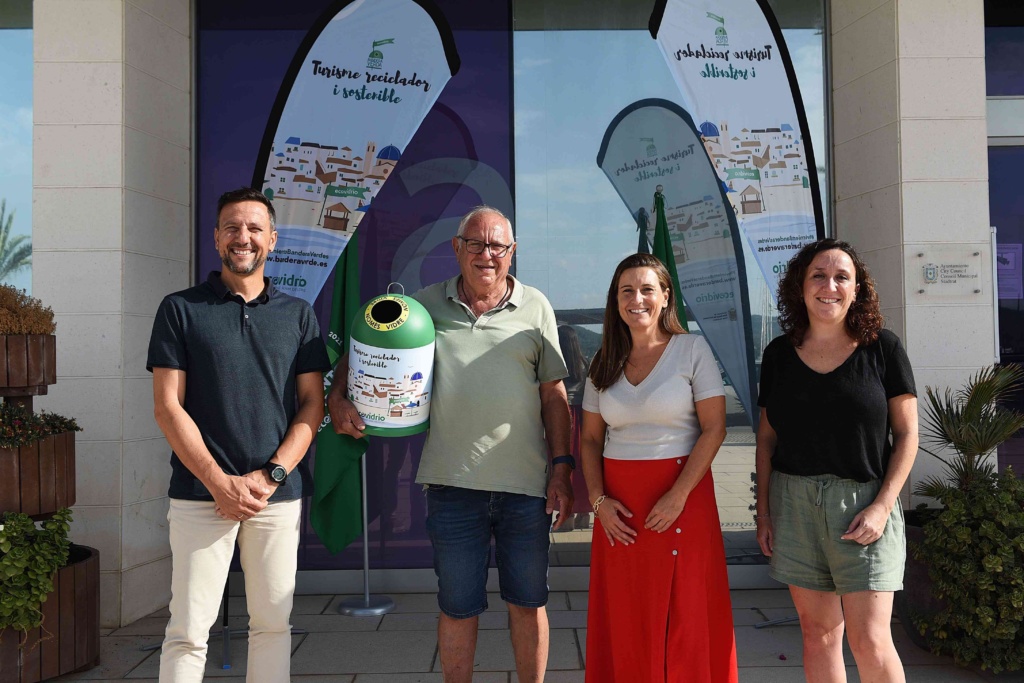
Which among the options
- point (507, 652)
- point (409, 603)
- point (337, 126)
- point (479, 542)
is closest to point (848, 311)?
point (479, 542)

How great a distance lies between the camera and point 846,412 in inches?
88.8

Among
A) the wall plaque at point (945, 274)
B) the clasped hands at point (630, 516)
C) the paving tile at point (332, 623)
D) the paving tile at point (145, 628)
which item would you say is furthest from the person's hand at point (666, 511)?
the paving tile at point (145, 628)

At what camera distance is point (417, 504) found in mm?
4434

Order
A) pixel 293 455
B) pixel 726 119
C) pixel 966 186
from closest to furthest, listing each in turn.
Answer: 1. pixel 293 455
2. pixel 966 186
3. pixel 726 119

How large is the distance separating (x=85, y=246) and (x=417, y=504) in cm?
215

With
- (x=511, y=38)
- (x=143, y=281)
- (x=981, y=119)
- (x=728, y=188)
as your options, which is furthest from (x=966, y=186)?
(x=143, y=281)

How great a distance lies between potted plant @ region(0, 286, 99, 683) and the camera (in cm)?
303

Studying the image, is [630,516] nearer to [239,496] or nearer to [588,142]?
[239,496]

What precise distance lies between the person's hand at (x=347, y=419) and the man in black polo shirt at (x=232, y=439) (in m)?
0.08

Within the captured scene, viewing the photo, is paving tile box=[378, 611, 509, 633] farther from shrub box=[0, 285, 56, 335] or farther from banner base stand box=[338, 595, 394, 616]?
shrub box=[0, 285, 56, 335]

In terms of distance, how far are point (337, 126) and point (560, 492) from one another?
8.73ft

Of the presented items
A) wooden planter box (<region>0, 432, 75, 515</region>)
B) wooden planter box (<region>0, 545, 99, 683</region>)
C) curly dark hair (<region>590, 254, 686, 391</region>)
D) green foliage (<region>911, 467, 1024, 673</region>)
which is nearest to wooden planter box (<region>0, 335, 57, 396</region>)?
wooden planter box (<region>0, 432, 75, 515</region>)

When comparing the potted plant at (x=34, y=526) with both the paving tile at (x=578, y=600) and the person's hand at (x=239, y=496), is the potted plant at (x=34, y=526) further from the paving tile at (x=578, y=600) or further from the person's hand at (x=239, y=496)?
the paving tile at (x=578, y=600)

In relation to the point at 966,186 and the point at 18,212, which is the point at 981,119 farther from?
the point at 18,212
